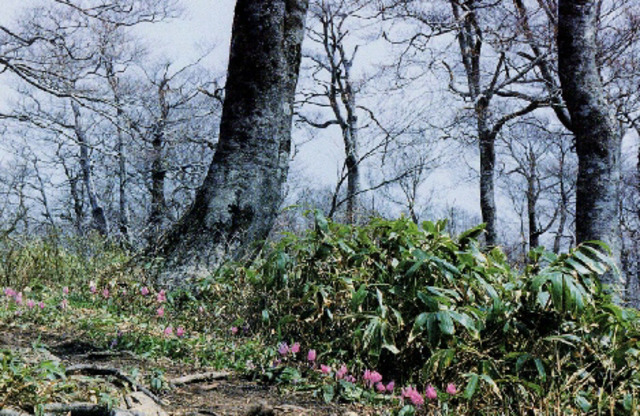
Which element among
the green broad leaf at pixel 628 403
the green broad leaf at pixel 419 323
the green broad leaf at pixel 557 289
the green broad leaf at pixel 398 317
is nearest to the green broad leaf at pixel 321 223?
the green broad leaf at pixel 398 317

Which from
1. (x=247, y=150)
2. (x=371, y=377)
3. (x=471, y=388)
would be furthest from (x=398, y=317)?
(x=247, y=150)

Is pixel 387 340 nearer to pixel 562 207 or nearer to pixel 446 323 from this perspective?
pixel 446 323

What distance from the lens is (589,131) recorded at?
5.68 metres

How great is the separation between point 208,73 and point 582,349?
17712 millimetres

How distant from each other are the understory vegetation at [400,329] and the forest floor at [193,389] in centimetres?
9

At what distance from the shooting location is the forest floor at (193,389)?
220 centimetres

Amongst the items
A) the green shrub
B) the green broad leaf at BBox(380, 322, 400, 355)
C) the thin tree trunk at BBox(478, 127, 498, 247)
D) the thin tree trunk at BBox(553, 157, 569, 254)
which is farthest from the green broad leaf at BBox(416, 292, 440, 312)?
the thin tree trunk at BBox(553, 157, 569, 254)

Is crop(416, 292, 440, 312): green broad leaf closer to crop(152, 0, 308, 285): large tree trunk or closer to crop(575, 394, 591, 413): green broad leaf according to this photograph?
crop(575, 394, 591, 413): green broad leaf

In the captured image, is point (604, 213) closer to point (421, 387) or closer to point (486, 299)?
point (486, 299)

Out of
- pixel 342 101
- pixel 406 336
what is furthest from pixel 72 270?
pixel 342 101

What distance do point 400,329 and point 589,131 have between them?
13.0 ft

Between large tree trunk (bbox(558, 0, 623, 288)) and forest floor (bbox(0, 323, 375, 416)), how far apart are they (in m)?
4.26

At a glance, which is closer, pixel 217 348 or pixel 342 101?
pixel 217 348

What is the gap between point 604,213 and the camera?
5562 mm
